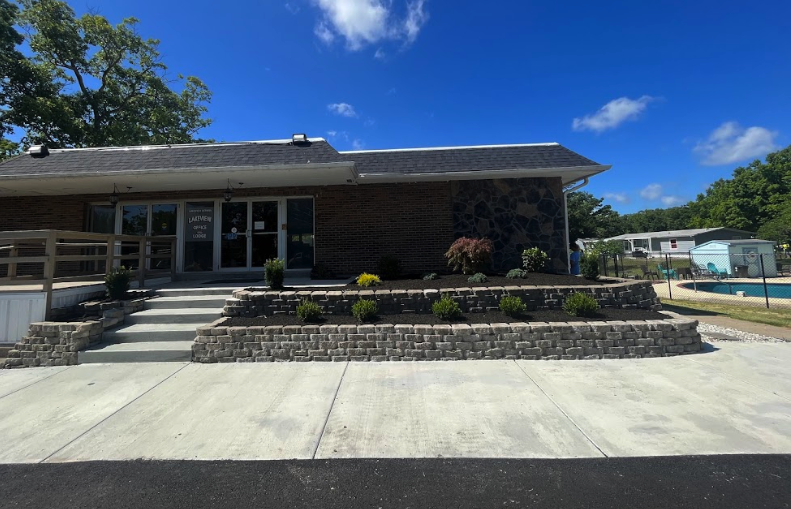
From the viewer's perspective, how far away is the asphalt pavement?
236 centimetres

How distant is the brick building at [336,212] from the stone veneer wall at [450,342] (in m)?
4.51

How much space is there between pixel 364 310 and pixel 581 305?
372cm

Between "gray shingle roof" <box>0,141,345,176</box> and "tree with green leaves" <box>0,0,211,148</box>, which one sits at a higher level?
"tree with green leaves" <box>0,0,211,148</box>

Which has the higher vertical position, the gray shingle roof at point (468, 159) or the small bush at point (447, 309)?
the gray shingle roof at point (468, 159)

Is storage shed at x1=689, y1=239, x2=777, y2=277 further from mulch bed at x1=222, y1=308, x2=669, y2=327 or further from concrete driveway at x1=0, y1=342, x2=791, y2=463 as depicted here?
concrete driveway at x1=0, y1=342, x2=791, y2=463

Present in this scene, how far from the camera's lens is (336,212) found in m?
10.2

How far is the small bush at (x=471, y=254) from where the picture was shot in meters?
8.15

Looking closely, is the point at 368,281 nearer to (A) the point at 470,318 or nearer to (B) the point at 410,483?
(A) the point at 470,318

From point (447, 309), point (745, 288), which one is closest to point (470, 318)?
point (447, 309)

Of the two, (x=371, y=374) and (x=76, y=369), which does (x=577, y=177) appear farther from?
(x=76, y=369)

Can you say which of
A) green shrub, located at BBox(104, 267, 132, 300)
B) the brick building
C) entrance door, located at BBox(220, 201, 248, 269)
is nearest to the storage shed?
the brick building

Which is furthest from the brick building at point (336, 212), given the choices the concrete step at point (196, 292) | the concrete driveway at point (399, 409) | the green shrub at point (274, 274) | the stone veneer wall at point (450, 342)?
the concrete driveway at point (399, 409)

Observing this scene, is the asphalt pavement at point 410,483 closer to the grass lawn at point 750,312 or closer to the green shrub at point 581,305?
the green shrub at point 581,305

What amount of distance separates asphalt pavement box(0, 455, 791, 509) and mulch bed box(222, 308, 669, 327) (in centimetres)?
316
